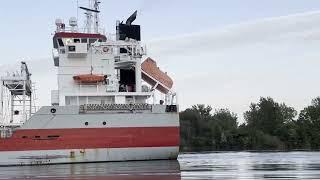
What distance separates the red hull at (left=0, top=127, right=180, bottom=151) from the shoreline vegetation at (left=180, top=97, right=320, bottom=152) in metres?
45.9

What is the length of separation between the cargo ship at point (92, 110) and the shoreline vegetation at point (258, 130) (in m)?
44.6

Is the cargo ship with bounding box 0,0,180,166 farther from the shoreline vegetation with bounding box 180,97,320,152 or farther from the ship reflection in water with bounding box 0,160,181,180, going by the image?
the shoreline vegetation with bounding box 180,97,320,152

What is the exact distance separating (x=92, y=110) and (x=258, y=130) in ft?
234

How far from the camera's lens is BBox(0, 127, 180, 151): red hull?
121 ft

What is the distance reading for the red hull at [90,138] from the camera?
37031 millimetres

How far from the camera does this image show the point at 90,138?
1489 inches

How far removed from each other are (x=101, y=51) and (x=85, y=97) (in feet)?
12.6

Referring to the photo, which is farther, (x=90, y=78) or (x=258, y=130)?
(x=258, y=130)

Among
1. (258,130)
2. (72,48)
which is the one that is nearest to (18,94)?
(72,48)

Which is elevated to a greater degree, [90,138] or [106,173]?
[90,138]

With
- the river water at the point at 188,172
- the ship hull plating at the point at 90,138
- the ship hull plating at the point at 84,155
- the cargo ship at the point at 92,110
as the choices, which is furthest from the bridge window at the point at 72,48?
the river water at the point at 188,172

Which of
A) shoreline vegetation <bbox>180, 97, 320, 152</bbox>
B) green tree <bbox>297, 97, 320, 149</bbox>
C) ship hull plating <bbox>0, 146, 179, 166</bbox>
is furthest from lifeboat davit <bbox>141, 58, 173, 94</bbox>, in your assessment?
green tree <bbox>297, 97, 320, 149</bbox>

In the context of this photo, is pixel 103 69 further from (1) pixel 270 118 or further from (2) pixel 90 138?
(1) pixel 270 118

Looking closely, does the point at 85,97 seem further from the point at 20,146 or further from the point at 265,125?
the point at 265,125
